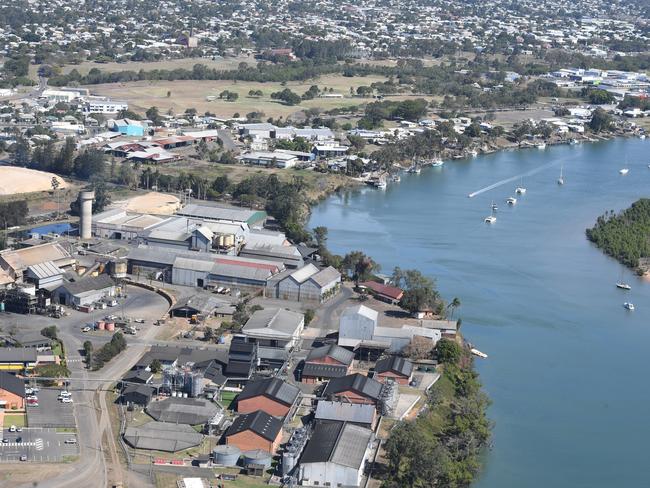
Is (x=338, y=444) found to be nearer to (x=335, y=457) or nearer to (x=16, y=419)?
(x=335, y=457)

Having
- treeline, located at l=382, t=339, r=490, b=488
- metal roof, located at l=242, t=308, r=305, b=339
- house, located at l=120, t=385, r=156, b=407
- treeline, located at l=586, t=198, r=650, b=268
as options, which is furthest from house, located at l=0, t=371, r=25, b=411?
treeline, located at l=586, t=198, r=650, b=268

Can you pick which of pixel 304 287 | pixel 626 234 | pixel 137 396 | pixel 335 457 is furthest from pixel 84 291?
pixel 626 234

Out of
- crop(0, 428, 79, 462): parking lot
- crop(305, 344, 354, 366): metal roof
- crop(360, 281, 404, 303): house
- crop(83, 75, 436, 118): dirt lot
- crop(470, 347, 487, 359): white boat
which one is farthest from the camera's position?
crop(83, 75, 436, 118): dirt lot

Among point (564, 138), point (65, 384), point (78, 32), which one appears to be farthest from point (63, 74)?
point (65, 384)

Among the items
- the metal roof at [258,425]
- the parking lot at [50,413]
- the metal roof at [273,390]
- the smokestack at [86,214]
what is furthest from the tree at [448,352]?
the smokestack at [86,214]

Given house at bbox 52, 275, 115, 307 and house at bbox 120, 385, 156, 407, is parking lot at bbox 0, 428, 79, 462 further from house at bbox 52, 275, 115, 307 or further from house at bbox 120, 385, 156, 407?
house at bbox 52, 275, 115, 307
